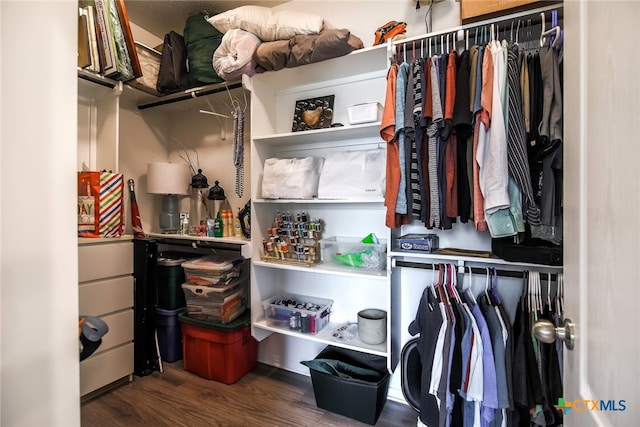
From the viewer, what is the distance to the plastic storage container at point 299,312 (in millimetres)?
1877

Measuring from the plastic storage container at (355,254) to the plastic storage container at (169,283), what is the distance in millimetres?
1247

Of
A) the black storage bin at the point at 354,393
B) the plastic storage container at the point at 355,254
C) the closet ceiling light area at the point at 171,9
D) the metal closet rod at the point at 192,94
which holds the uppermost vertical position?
the closet ceiling light area at the point at 171,9

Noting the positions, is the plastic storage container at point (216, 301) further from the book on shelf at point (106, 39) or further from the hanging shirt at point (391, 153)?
the book on shelf at point (106, 39)

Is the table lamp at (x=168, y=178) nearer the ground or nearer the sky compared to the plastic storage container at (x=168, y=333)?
nearer the sky

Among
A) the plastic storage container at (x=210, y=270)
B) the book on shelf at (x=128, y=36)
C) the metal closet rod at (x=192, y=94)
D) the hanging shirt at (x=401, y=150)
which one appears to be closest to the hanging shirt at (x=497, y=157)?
the hanging shirt at (x=401, y=150)

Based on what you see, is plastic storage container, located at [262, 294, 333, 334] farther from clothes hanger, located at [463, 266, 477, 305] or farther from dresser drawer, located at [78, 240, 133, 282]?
dresser drawer, located at [78, 240, 133, 282]

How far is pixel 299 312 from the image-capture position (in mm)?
1915

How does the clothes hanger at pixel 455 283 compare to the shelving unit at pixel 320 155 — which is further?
the shelving unit at pixel 320 155

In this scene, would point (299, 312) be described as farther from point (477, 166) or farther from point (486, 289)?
point (477, 166)

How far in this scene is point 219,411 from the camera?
5.74 feet

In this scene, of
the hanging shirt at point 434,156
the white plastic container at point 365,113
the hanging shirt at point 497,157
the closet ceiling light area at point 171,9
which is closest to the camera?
the hanging shirt at point 497,157

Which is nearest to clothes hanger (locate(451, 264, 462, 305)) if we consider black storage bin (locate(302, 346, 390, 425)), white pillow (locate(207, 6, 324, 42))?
black storage bin (locate(302, 346, 390, 425))

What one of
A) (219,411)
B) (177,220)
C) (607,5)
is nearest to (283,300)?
(219,411)

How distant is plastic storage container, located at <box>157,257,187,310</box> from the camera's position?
229 cm
